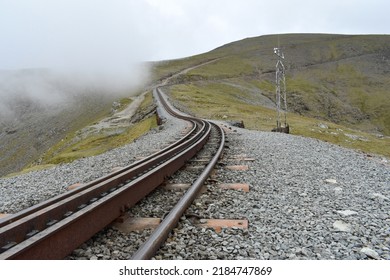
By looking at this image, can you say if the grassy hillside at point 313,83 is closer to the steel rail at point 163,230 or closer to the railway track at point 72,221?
the steel rail at point 163,230

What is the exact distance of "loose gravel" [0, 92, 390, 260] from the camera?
4.65m

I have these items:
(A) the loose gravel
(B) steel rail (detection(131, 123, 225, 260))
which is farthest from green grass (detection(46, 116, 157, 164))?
(B) steel rail (detection(131, 123, 225, 260))

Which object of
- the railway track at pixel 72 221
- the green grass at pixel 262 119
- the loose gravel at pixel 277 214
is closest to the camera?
the railway track at pixel 72 221

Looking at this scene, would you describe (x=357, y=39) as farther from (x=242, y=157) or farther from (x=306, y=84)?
(x=242, y=157)

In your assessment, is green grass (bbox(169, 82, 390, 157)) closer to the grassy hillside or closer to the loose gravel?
the grassy hillside

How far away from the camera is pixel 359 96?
4277 inches

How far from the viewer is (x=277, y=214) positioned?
19.9 ft

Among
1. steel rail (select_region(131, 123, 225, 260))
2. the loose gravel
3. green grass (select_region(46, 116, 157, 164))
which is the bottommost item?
green grass (select_region(46, 116, 157, 164))

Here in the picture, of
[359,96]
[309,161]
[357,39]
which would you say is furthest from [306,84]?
[309,161]

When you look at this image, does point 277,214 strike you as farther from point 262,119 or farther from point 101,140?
point 262,119

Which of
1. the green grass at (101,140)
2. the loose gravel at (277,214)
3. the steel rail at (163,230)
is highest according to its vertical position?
the steel rail at (163,230)

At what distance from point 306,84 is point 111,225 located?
117m

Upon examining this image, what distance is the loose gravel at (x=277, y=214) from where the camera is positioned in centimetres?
465

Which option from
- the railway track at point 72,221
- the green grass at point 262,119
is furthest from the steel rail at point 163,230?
the green grass at point 262,119
